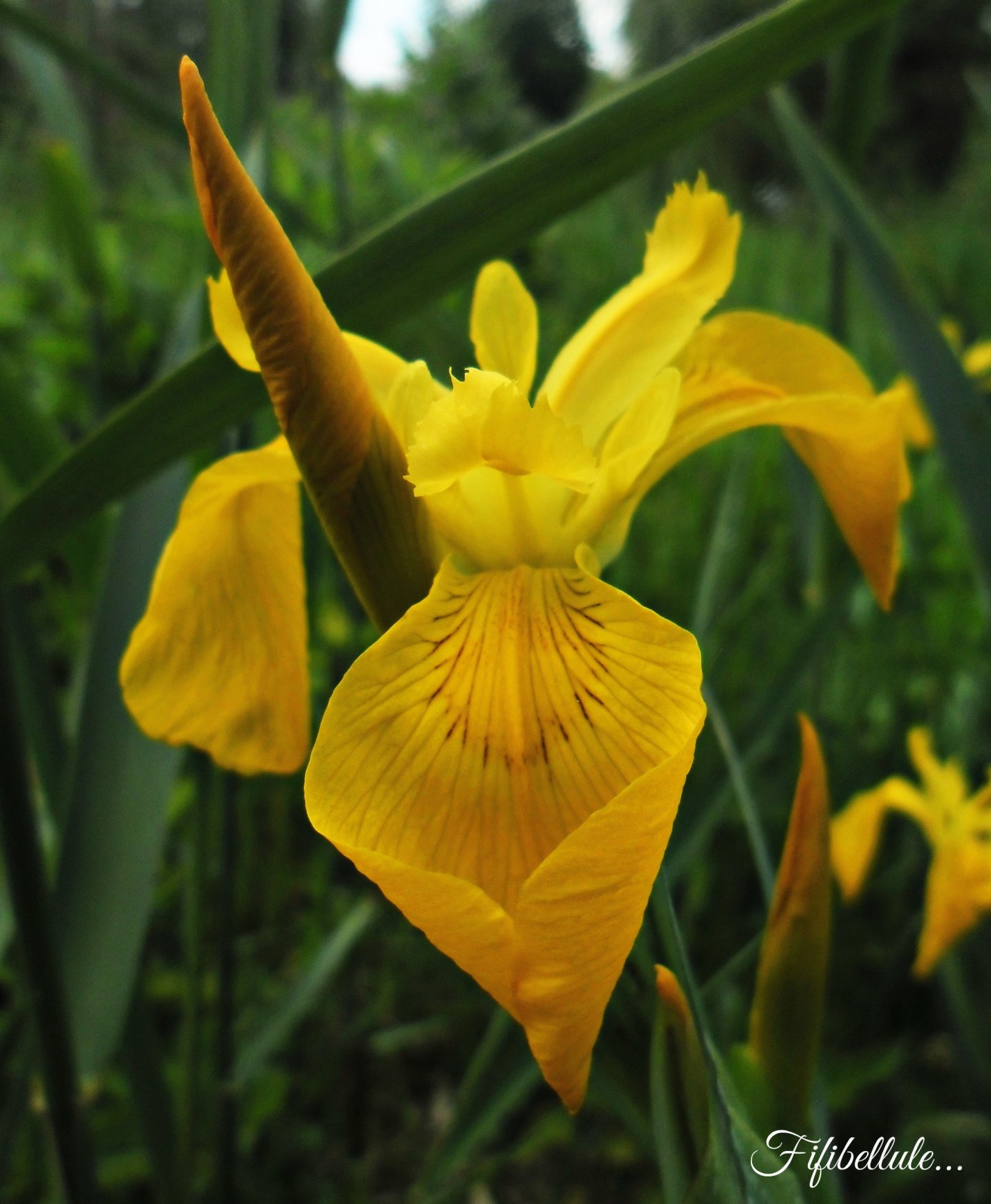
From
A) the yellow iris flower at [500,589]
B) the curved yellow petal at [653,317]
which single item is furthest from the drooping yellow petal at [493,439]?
the curved yellow petal at [653,317]

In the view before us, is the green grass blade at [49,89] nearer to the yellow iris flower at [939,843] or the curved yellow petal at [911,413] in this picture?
the curved yellow petal at [911,413]

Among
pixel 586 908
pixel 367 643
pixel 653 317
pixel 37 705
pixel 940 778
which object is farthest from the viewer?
pixel 367 643

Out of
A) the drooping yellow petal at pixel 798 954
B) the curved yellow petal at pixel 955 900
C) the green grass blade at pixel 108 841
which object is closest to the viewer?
the drooping yellow petal at pixel 798 954

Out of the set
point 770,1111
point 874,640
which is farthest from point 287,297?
point 874,640

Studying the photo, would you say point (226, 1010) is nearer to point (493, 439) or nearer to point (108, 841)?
point (108, 841)

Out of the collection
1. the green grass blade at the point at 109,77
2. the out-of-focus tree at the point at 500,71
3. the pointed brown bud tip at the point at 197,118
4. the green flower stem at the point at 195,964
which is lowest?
the green flower stem at the point at 195,964

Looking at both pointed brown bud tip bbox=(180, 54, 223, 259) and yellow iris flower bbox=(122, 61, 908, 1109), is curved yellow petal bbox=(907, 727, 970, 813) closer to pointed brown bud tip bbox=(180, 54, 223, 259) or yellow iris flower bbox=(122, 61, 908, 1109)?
yellow iris flower bbox=(122, 61, 908, 1109)

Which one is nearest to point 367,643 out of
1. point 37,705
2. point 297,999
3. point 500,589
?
point 297,999
